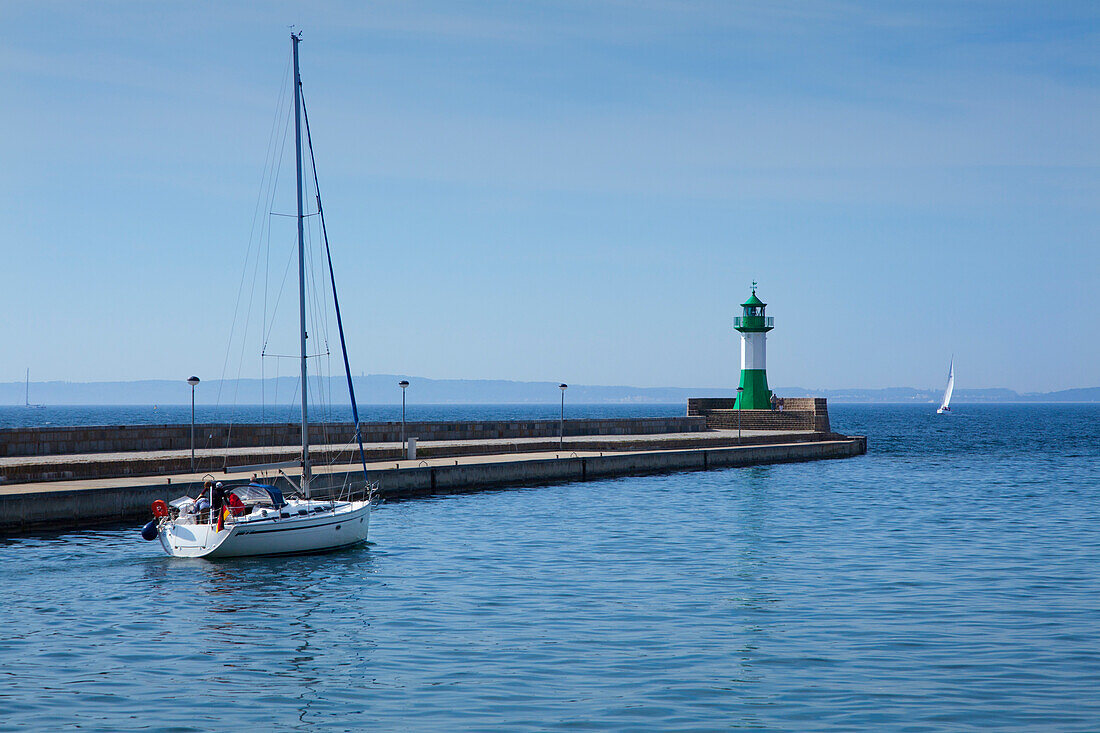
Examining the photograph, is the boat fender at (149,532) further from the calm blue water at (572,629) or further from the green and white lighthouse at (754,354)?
the green and white lighthouse at (754,354)

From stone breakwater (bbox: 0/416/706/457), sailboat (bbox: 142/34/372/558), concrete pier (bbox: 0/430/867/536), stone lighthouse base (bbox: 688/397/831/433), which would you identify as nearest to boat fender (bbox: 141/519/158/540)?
sailboat (bbox: 142/34/372/558)

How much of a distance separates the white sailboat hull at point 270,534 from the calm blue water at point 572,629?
37cm

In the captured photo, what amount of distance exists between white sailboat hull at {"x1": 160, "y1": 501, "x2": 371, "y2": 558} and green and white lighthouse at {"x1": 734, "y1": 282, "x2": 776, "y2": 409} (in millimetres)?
46926

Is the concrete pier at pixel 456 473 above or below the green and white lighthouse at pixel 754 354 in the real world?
below

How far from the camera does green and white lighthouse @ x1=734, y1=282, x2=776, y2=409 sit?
68.6 meters

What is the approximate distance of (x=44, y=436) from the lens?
3800cm

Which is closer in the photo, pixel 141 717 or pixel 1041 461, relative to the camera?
pixel 141 717

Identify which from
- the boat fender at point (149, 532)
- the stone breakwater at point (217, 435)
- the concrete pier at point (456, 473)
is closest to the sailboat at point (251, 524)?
the boat fender at point (149, 532)

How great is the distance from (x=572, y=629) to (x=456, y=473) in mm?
21610

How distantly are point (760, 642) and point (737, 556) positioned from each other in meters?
8.81

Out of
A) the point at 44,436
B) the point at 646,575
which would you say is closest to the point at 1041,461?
the point at 646,575

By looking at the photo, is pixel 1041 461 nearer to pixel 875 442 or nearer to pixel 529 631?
pixel 875 442

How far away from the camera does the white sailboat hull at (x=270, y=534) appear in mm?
23016

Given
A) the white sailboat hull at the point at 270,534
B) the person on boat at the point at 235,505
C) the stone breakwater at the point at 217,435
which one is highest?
the stone breakwater at the point at 217,435
